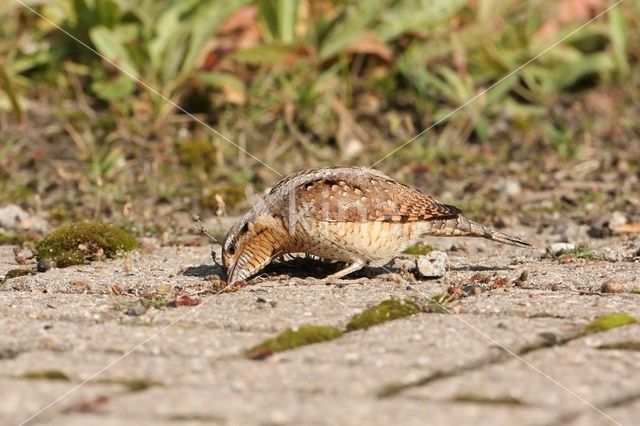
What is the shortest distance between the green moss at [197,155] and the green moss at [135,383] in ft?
16.7

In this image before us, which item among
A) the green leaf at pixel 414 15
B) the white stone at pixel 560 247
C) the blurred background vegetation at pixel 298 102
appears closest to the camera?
the white stone at pixel 560 247

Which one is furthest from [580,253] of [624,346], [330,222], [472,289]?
[624,346]

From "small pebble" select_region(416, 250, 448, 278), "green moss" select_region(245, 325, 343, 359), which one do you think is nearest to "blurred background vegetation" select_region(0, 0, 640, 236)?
"small pebble" select_region(416, 250, 448, 278)

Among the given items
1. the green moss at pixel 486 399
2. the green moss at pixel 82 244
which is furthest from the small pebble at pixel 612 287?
the green moss at pixel 82 244

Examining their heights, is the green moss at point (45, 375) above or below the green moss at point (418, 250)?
below

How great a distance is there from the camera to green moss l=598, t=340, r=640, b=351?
14.6ft

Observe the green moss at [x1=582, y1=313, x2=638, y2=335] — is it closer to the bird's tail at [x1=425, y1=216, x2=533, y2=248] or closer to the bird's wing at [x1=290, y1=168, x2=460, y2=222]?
the bird's wing at [x1=290, y1=168, x2=460, y2=222]

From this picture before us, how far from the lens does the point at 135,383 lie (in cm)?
401

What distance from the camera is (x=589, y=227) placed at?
7809 millimetres

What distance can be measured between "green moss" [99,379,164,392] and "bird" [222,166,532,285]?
1736 millimetres

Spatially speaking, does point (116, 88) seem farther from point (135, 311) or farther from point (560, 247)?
point (135, 311)

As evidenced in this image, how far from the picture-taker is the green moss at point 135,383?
13.0 ft

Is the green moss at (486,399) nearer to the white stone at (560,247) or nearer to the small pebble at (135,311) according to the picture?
the small pebble at (135,311)

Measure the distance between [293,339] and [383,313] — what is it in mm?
593
